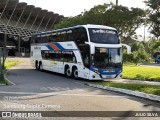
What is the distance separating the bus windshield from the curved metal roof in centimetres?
5760

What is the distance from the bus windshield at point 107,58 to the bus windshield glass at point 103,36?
568 mm

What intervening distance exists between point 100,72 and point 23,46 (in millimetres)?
79341

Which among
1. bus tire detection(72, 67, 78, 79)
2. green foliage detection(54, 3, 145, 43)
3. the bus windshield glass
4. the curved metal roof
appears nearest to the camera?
the bus windshield glass

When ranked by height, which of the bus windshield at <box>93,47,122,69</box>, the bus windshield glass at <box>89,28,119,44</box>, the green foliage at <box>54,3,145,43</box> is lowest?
the bus windshield at <box>93,47,122,69</box>

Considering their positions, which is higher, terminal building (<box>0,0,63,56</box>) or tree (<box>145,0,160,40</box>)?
terminal building (<box>0,0,63,56</box>)

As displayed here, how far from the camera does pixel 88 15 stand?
1871 inches

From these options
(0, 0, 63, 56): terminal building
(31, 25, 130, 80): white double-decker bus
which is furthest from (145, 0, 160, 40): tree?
(0, 0, 63, 56): terminal building

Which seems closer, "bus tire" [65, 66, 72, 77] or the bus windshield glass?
the bus windshield glass

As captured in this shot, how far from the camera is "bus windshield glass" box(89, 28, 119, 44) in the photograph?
2038cm

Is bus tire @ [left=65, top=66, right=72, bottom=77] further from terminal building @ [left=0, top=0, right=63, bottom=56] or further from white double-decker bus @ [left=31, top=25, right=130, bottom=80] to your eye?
terminal building @ [left=0, top=0, right=63, bottom=56]

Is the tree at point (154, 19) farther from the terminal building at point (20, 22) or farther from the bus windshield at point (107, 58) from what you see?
the terminal building at point (20, 22)

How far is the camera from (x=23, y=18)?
8938 cm

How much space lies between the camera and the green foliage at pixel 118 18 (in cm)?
4569

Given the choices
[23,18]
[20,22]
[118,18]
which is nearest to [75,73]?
[118,18]
